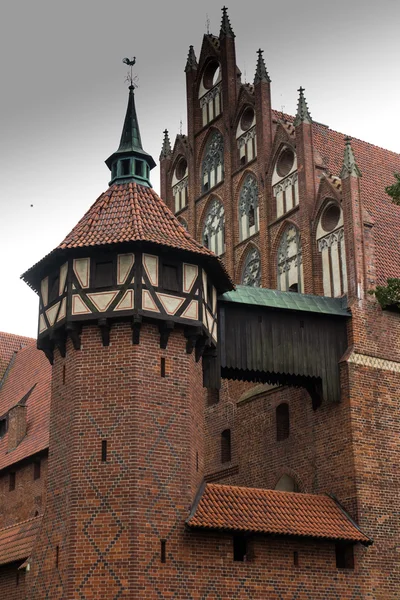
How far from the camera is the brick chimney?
3133 cm

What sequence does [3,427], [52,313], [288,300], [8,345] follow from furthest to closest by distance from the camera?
1. [8,345]
2. [3,427]
3. [288,300]
4. [52,313]

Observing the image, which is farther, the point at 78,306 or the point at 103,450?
the point at 78,306

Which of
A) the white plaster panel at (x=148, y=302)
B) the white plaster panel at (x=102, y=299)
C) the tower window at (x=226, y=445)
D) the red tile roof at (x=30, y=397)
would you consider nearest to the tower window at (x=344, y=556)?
the tower window at (x=226, y=445)

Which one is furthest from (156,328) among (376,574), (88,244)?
(376,574)

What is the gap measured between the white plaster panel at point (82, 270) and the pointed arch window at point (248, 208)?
7.99 meters

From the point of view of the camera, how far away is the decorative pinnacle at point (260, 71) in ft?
99.6

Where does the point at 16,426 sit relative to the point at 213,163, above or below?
below

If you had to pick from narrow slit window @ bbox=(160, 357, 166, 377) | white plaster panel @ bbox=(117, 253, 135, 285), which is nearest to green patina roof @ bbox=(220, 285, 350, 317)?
narrow slit window @ bbox=(160, 357, 166, 377)

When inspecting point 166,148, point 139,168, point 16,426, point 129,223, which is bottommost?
point 16,426

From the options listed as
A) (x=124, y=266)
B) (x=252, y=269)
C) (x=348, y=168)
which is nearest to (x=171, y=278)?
(x=124, y=266)

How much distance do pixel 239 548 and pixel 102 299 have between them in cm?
619

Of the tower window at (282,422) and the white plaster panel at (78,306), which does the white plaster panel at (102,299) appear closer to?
the white plaster panel at (78,306)

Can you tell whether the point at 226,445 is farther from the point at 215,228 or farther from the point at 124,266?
the point at 124,266

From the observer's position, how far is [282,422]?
90.2ft
